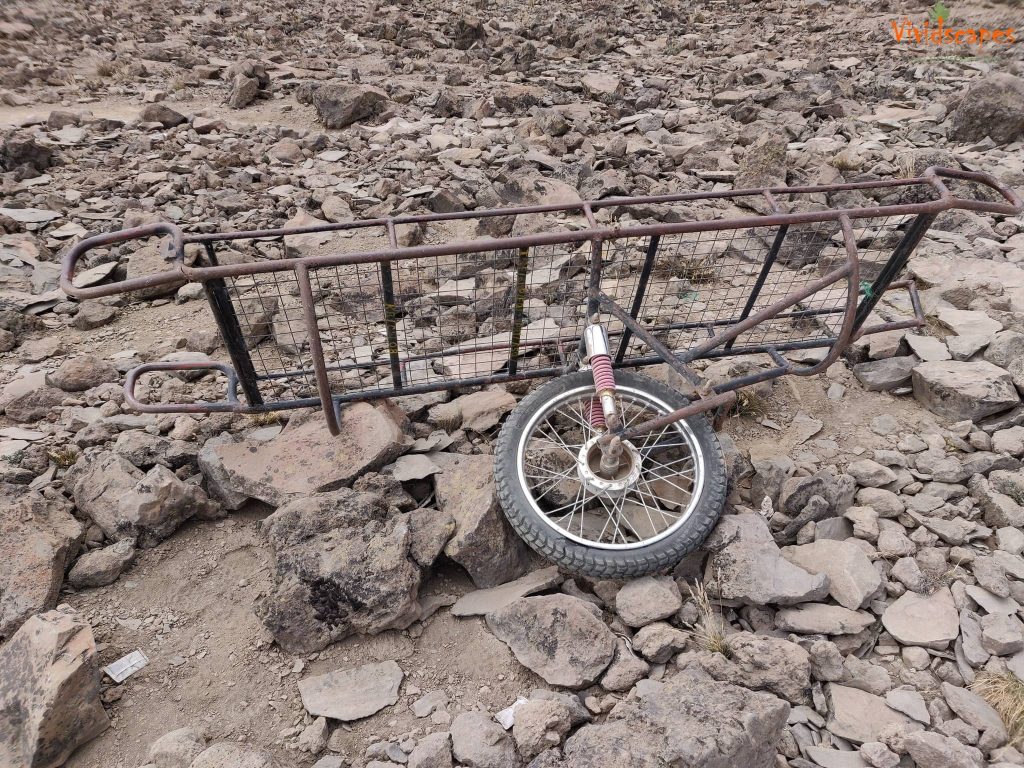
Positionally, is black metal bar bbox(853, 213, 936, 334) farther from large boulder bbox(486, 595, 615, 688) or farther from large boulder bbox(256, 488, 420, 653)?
large boulder bbox(256, 488, 420, 653)

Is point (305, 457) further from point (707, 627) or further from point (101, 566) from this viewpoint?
point (707, 627)

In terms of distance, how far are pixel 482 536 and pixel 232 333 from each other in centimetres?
167

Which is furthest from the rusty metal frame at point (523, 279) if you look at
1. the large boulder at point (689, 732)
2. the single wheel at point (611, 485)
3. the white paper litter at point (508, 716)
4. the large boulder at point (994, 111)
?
the large boulder at point (994, 111)

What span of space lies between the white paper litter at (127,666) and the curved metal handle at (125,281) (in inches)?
62.7

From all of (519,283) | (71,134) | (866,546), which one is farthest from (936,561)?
(71,134)

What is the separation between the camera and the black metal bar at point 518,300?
3115 mm

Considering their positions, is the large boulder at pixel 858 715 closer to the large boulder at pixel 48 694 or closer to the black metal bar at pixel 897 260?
the black metal bar at pixel 897 260

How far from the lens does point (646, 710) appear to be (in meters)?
2.18

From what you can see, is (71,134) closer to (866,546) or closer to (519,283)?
(519,283)

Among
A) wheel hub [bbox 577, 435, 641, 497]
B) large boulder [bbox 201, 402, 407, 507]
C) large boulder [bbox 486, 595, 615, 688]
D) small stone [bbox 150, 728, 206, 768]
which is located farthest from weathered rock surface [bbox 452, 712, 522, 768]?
large boulder [bbox 201, 402, 407, 507]

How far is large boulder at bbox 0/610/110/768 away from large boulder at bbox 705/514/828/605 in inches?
104

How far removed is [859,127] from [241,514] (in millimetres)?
8773

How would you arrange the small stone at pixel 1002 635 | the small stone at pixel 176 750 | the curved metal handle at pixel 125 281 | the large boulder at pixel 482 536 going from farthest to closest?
the large boulder at pixel 482 536, the curved metal handle at pixel 125 281, the small stone at pixel 1002 635, the small stone at pixel 176 750

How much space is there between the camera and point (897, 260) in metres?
3.57
